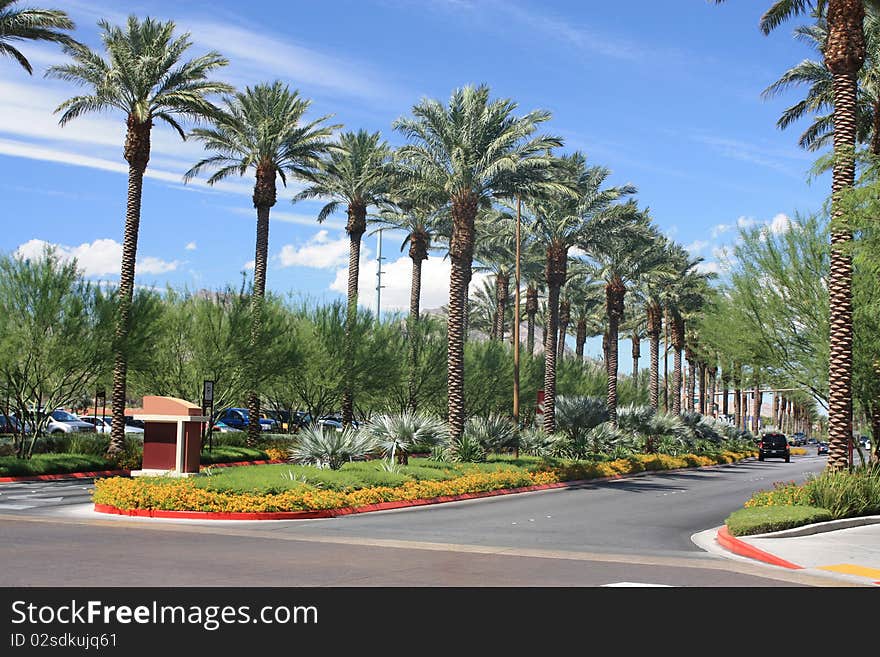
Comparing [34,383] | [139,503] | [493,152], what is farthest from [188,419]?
[493,152]

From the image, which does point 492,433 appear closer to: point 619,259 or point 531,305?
point 619,259

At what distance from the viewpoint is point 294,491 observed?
23.2 meters

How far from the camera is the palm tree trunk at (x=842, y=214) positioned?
23922 mm

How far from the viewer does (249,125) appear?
4650 cm

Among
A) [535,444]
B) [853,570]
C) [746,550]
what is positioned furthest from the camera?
[535,444]

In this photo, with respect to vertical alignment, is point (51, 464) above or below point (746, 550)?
above

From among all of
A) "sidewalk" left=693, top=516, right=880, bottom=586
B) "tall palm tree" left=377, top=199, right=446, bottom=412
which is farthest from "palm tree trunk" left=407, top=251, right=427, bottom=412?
"sidewalk" left=693, top=516, right=880, bottom=586

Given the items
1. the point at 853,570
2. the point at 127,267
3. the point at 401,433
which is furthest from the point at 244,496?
the point at 127,267

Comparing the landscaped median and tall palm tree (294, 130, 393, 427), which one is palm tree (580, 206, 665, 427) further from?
the landscaped median

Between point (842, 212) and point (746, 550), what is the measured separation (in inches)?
393

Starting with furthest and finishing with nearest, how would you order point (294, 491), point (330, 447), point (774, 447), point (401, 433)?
point (774, 447)
point (401, 433)
point (330, 447)
point (294, 491)

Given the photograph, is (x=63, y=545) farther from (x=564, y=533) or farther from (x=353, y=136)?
(x=353, y=136)
